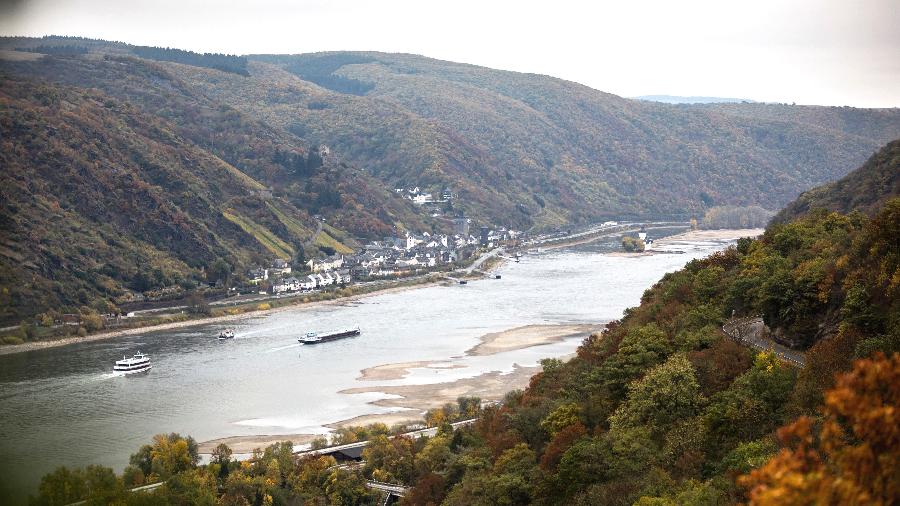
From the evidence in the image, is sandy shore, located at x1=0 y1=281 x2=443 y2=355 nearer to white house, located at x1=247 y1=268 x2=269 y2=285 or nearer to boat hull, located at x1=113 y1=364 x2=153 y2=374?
white house, located at x1=247 y1=268 x2=269 y2=285

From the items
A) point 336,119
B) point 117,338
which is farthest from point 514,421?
point 336,119

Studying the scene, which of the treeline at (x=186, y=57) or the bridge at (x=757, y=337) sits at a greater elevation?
the treeline at (x=186, y=57)

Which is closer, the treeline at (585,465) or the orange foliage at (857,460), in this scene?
the orange foliage at (857,460)

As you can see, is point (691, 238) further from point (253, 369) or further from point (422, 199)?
point (253, 369)

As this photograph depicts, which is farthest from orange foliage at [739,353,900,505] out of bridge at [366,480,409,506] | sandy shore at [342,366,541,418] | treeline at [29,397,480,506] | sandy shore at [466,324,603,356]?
sandy shore at [466,324,603,356]

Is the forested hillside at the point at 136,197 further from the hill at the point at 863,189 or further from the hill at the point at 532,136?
the hill at the point at 863,189

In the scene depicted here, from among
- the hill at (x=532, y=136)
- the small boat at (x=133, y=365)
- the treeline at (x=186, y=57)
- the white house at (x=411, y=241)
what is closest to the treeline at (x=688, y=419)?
the small boat at (x=133, y=365)

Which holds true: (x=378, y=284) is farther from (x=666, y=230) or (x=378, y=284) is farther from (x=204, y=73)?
(x=204, y=73)
